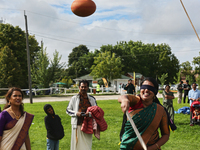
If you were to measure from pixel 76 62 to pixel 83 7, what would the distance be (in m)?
74.3

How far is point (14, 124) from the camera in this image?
397 centimetres

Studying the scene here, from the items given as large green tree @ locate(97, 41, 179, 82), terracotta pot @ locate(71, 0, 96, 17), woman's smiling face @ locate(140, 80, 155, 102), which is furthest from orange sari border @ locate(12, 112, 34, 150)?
large green tree @ locate(97, 41, 179, 82)

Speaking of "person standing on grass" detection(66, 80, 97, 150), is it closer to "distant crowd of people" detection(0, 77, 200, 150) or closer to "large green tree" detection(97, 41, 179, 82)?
"distant crowd of people" detection(0, 77, 200, 150)

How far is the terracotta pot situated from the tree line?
90.0ft

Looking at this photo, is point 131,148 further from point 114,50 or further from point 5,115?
point 114,50

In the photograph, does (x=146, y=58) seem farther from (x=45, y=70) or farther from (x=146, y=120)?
(x=146, y=120)

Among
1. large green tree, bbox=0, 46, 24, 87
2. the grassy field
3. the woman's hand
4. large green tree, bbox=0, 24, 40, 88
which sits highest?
large green tree, bbox=0, 24, 40, 88

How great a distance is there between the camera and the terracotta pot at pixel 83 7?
8453 millimetres

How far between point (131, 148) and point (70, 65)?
8577 cm

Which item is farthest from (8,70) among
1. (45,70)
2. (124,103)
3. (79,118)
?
(124,103)

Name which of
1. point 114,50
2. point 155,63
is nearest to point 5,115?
point 114,50

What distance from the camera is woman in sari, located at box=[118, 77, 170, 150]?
306 centimetres

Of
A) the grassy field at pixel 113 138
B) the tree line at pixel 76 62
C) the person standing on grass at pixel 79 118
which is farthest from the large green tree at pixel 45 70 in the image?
the person standing on grass at pixel 79 118

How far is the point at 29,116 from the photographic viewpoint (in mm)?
4234
